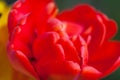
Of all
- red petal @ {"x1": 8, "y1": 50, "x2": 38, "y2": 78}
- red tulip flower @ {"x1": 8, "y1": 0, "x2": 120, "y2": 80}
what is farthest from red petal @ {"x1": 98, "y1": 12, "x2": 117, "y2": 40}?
red petal @ {"x1": 8, "y1": 50, "x2": 38, "y2": 78}

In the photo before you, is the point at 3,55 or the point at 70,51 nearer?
the point at 70,51

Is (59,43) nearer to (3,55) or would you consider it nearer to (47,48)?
(47,48)

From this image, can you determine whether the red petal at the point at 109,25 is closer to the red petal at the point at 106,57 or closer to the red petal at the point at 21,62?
the red petal at the point at 106,57

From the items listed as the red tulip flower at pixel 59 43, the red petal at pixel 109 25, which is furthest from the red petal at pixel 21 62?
the red petal at pixel 109 25

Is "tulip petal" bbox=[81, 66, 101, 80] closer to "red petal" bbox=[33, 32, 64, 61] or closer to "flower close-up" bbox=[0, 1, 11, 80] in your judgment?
"red petal" bbox=[33, 32, 64, 61]

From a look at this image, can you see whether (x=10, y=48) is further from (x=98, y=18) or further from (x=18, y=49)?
(x=98, y=18)

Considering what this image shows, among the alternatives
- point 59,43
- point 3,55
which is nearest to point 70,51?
point 59,43

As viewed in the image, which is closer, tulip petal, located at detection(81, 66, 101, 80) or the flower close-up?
tulip petal, located at detection(81, 66, 101, 80)
